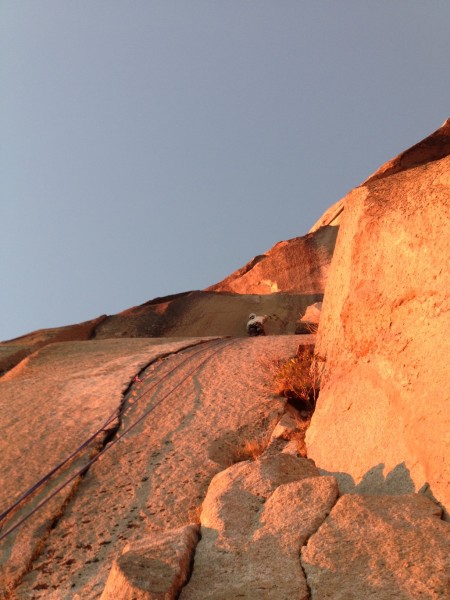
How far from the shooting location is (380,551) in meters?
3.66

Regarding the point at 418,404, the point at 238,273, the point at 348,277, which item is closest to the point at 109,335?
Result: the point at 238,273

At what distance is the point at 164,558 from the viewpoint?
3.72 m

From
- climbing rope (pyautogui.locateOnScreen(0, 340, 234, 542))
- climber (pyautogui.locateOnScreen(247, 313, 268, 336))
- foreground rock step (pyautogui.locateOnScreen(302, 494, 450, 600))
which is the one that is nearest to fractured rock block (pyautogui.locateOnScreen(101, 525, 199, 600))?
foreground rock step (pyautogui.locateOnScreen(302, 494, 450, 600))

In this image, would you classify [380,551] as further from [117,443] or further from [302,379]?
[302,379]

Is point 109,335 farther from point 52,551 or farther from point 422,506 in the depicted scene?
point 422,506

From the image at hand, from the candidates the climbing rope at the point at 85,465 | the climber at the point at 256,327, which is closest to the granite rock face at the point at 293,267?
the climber at the point at 256,327

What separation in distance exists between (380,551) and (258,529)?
2.57 feet

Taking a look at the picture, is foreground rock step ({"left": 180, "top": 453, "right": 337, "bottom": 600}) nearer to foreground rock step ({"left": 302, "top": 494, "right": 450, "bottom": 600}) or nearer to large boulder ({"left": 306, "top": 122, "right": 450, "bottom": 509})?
foreground rock step ({"left": 302, "top": 494, "right": 450, "bottom": 600})

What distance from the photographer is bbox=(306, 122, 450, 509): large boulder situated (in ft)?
15.5

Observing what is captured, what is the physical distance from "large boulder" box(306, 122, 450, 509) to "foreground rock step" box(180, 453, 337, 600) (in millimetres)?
609

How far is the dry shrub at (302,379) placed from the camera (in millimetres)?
7445

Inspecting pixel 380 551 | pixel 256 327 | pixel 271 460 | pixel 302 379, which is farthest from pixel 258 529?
pixel 256 327

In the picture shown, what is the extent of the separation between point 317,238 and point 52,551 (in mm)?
23662

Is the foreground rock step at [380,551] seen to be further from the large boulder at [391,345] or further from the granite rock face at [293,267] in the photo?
the granite rock face at [293,267]
